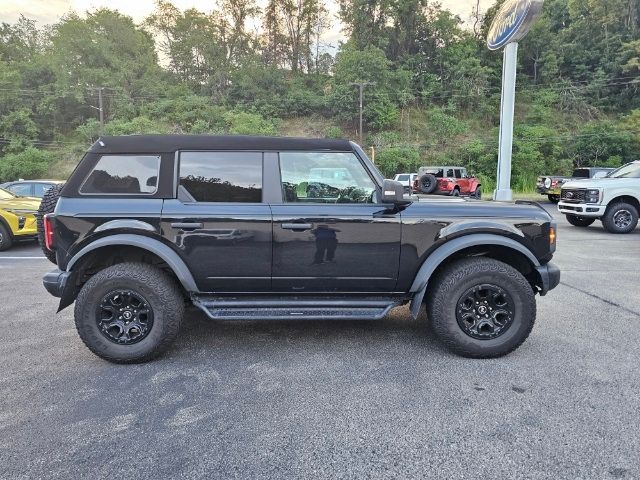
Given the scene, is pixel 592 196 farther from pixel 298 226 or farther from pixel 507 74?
pixel 298 226

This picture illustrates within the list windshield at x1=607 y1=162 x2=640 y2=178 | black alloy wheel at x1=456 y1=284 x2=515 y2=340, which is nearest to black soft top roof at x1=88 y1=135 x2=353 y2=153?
black alloy wheel at x1=456 y1=284 x2=515 y2=340

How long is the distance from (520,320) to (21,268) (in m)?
7.41

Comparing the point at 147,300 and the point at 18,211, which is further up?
the point at 18,211

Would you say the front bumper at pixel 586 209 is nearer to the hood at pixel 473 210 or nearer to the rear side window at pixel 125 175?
the hood at pixel 473 210

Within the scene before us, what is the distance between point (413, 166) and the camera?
35188 millimetres

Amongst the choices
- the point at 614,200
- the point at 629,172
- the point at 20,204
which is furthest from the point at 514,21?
the point at 20,204

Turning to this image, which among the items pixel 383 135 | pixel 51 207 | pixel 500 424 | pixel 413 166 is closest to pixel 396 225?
pixel 500 424

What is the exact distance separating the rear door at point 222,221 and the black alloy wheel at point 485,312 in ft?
5.31

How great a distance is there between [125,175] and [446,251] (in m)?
2.66

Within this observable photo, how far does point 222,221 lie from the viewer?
3.21 m

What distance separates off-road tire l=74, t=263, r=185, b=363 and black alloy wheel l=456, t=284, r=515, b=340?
2.31 meters

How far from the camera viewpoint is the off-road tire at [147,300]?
315cm

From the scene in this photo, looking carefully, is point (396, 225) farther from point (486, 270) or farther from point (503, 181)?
point (503, 181)

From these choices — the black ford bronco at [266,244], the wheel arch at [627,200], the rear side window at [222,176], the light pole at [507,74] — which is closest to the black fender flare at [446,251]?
the black ford bronco at [266,244]
